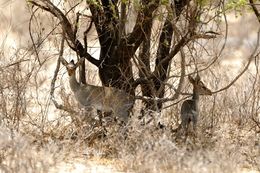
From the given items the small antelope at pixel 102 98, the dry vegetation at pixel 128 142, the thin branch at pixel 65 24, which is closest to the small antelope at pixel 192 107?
the dry vegetation at pixel 128 142

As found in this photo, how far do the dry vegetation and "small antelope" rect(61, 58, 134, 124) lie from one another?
20 cm

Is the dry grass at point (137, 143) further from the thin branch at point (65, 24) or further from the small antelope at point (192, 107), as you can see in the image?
the thin branch at point (65, 24)

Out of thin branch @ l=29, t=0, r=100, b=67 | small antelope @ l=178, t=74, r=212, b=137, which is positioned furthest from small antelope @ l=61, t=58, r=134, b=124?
small antelope @ l=178, t=74, r=212, b=137

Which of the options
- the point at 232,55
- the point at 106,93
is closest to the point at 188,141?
the point at 106,93

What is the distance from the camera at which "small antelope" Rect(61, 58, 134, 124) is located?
8.83 meters

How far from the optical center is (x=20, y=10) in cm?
2300

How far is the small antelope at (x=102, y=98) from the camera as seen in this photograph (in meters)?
8.83

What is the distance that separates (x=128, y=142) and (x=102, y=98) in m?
1.29

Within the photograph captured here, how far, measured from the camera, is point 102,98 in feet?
29.3

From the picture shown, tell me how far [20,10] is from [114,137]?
1584 cm

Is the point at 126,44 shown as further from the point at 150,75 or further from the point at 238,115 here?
the point at 238,115

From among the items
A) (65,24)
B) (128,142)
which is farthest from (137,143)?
(65,24)

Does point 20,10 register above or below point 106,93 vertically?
above

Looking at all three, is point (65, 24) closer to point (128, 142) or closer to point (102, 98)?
point (102, 98)
